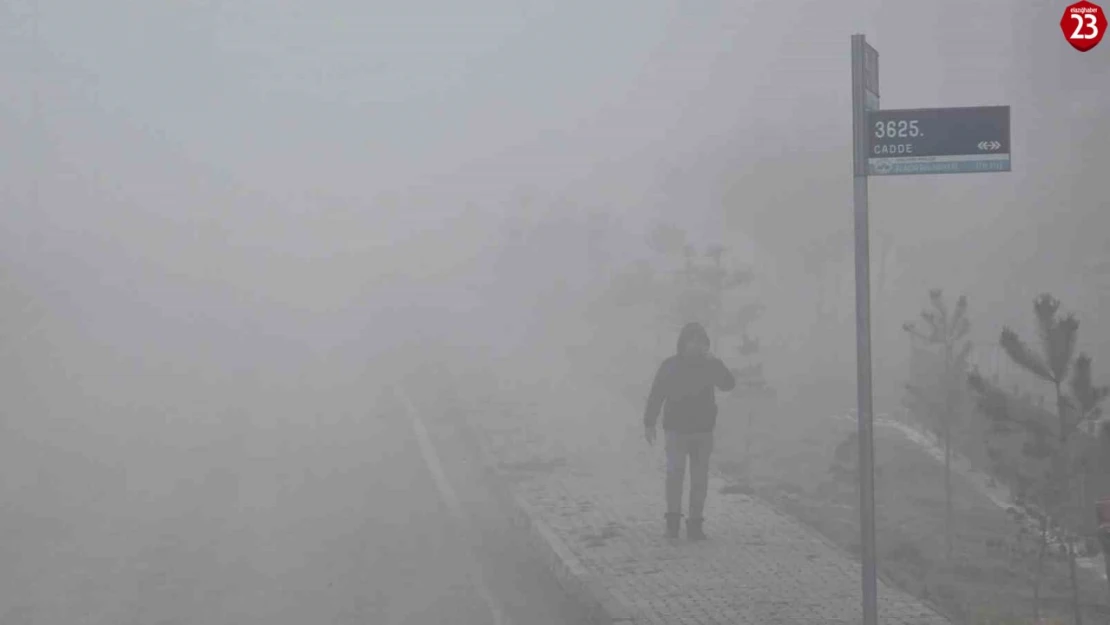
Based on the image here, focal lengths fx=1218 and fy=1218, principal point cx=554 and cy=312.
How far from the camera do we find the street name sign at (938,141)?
219 inches

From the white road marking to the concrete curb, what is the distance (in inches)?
20.4

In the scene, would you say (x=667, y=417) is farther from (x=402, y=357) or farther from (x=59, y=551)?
(x=402, y=357)

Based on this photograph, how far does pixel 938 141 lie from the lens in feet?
18.5

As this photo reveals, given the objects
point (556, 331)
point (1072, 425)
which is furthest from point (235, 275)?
point (1072, 425)

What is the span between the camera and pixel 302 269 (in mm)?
58375

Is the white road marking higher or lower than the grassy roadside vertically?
higher

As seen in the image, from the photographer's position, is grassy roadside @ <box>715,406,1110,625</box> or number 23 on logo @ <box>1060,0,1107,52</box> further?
grassy roadside @ <box>715,406,1110,625</box>

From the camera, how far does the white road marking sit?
854cm

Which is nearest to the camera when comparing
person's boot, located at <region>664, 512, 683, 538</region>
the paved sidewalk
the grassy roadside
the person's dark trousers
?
the paved sidewalk

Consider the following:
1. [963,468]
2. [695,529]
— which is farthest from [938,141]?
[963,468]

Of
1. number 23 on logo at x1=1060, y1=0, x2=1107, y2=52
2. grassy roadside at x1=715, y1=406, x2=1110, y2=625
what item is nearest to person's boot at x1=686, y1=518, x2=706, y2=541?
grassy roadside at x1=715, y1=406, x2=1110, y2=625

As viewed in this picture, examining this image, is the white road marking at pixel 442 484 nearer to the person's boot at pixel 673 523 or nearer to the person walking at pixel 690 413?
the person's boot at pixel 673 523

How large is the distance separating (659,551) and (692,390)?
4.33 ft

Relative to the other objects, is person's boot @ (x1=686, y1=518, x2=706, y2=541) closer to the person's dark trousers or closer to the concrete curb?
the person's dark trousers
